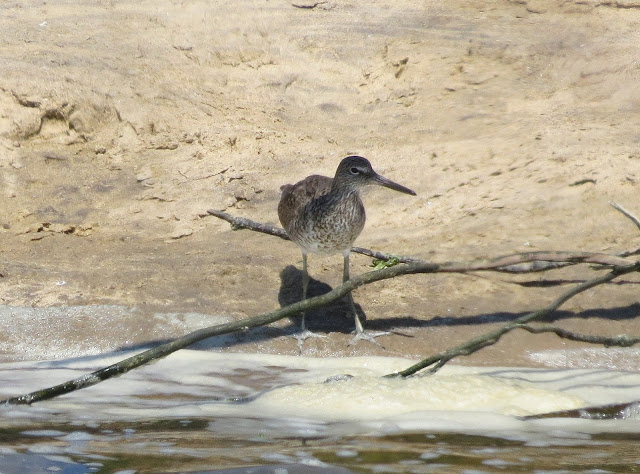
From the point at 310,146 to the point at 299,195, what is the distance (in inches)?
80.4

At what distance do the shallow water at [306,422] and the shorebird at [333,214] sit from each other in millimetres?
1317

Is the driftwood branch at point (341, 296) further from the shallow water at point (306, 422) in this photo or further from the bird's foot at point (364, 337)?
the bird's foot at point (364, 337)

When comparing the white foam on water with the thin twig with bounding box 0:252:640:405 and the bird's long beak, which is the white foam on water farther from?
the bird's long beak

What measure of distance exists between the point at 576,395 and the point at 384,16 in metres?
6.71

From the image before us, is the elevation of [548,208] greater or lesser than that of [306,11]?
lesser

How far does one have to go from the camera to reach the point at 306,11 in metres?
10.8

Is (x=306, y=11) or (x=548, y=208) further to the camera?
(x=306, y=11)

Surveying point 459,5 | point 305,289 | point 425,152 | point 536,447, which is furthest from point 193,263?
point 459,5

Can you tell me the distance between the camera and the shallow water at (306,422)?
12.1ft

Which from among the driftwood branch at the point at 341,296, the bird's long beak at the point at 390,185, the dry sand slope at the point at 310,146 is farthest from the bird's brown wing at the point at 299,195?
the driftwood branch at the point at 341,296

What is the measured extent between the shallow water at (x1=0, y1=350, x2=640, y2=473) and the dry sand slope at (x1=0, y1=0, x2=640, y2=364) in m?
0.85

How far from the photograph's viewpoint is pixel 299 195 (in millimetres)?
7371

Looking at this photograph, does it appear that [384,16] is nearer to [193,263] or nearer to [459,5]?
[459,5]

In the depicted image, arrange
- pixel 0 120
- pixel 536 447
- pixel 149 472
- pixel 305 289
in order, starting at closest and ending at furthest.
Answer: pixel 149 472, pixel 536 447, pixel 305 289, pixel 0 120
